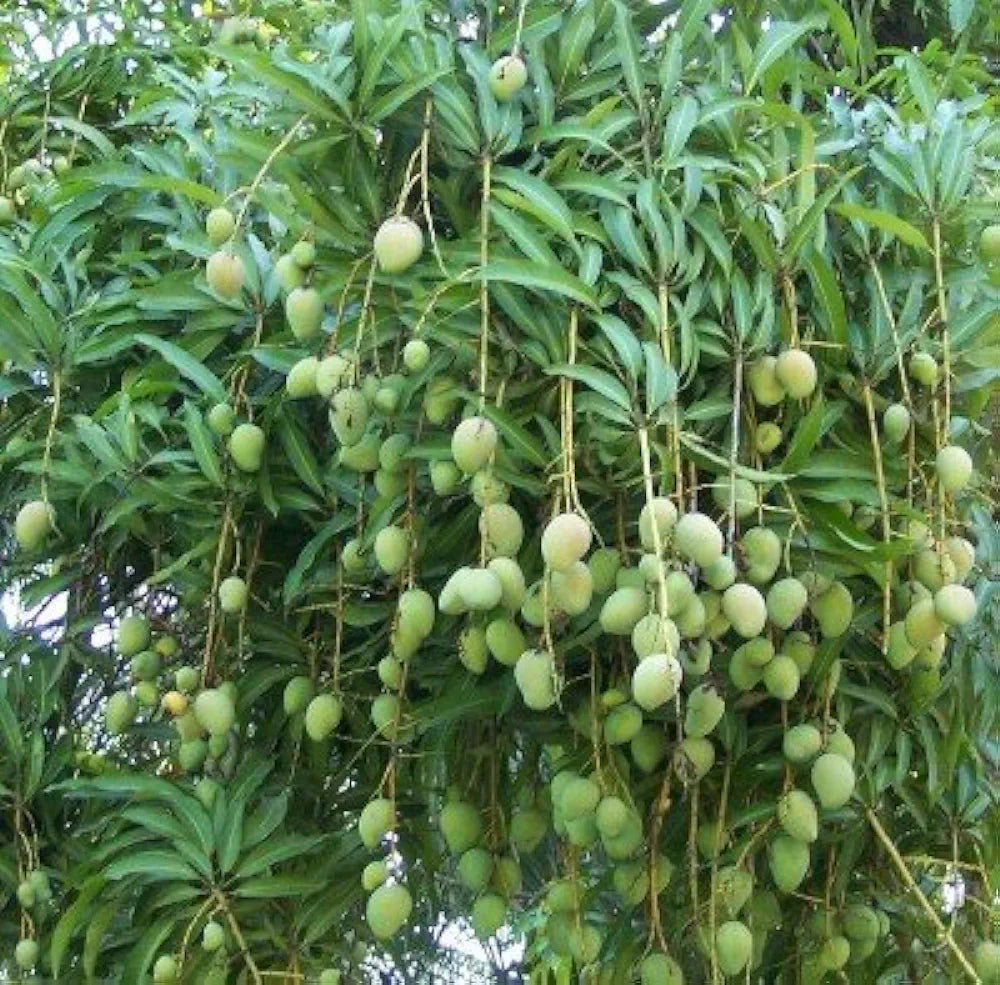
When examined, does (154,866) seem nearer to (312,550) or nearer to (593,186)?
(312,550)

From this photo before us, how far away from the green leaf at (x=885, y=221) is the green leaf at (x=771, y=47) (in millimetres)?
155

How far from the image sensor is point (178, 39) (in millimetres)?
2270

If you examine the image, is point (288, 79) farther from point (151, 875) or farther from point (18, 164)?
point (18, 164)

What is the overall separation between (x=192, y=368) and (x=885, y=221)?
621 millimetres

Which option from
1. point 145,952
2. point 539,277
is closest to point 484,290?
point 539,277

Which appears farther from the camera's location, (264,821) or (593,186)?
(264,821)

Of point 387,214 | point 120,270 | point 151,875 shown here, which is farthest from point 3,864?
point 387,214

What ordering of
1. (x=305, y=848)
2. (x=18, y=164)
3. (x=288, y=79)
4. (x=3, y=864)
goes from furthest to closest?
(x=18, y=164), (x=3, y=864), (x=305, y=848), (x=288, y=79)

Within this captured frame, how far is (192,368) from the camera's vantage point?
161cm

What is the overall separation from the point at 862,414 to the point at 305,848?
633 mm

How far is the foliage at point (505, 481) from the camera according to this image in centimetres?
139

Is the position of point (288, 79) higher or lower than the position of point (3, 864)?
higher

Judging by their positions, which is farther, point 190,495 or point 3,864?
point 3,864

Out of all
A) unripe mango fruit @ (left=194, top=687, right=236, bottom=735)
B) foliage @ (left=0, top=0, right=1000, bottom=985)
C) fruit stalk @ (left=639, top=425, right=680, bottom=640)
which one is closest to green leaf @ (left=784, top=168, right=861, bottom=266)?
foliage @ (left=0, top=0, right=1000, bottom=985)
